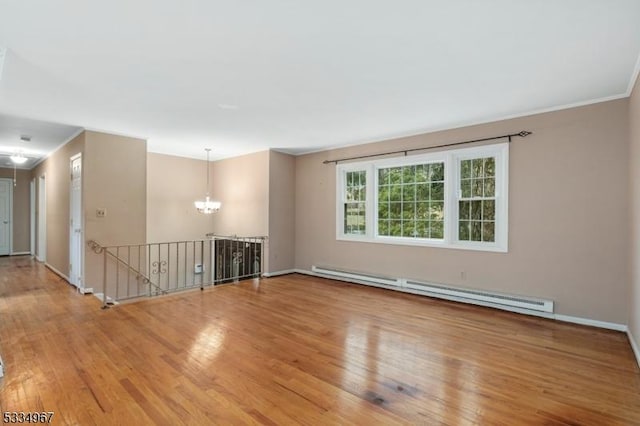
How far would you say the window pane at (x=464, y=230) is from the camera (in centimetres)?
482

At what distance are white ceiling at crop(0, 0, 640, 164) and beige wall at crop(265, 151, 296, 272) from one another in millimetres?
2194

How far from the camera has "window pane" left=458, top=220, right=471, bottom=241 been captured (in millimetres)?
4818

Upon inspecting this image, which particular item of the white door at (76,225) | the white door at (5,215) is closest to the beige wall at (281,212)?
the white door at (76,225)

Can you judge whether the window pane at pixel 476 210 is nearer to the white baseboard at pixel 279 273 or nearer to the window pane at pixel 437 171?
the window pane at pixel 437 171

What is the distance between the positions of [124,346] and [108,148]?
3590mm

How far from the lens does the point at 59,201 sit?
6.30 meters

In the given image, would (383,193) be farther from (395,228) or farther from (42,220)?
(42,220)

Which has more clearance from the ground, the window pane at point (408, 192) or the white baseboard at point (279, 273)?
the window pane at point (408, 192)

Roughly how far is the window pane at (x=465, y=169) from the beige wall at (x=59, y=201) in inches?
235

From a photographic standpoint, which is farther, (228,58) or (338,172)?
(338,172)

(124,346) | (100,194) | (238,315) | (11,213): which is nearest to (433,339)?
A: (238,315)

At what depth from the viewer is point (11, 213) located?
9078 millimetres

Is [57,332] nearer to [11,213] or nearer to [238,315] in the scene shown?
[238,315]

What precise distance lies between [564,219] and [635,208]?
847mm
